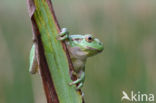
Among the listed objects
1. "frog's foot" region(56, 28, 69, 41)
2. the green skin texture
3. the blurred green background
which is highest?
"frog's foot" region(56, 28, 69, 41)

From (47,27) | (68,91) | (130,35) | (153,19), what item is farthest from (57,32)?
(153,19)

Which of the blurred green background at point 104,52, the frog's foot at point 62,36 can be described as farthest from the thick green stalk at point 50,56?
the blurred green background at point 104,52

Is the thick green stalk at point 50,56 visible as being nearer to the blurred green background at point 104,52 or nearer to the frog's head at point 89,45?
the frog's head at point 89,45

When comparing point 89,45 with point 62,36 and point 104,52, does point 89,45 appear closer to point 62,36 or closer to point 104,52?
point 62,36

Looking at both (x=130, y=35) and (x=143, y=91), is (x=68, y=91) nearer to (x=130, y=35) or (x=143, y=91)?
(x=143, y=91)

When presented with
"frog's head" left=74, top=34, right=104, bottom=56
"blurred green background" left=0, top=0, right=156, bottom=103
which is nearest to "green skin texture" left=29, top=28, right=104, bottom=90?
"frog's head" left=74, top=34, right=104, bottom=56

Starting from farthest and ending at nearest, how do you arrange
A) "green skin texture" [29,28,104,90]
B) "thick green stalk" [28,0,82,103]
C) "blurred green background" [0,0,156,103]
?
"blurred green background" [0,0,156,103] < "green skin texture" [29,28,104,90] < "thick green stalk" [28,0,82,103]

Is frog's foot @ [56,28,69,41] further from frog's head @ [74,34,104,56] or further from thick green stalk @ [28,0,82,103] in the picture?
frog's head @ [74,34,104,56]

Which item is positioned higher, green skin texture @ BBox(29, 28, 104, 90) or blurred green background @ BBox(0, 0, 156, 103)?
green skin texture @ BBox(29, 28, 104, 90)

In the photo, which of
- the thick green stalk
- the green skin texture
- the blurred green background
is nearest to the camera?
the thick green stalk
